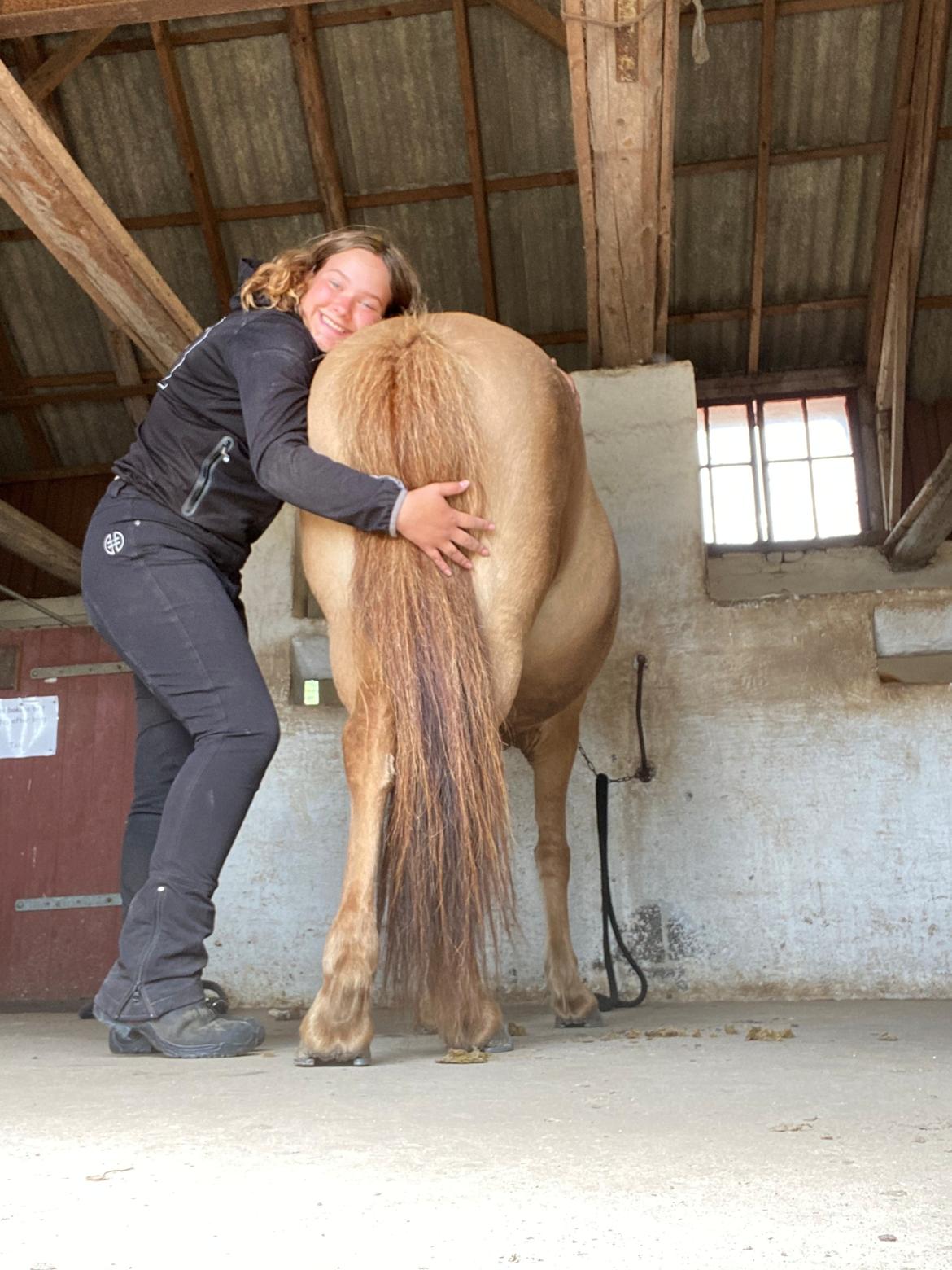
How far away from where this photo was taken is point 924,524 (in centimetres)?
609

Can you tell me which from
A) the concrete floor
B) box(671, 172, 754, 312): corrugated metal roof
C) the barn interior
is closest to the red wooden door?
the barn interior

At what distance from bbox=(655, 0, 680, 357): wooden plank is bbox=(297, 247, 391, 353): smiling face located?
1.35m

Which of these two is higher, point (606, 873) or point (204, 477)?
point (204, 477)

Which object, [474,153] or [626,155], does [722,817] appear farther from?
[474,153]

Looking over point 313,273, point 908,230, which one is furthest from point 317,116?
point 313,273

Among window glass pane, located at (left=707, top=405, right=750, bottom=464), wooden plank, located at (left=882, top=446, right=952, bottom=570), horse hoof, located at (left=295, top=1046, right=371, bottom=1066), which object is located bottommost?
horse hoof, located at (left=295, top=1046, right=371, bottom=1066)

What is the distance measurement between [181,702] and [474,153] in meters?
6.35

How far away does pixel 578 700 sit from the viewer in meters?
2.90

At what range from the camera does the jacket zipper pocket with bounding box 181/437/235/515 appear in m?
2.30

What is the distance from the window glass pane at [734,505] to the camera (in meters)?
9.17

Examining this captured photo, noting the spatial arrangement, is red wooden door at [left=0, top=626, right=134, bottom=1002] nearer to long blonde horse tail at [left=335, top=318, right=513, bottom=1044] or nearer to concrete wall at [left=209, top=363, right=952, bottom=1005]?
concrete wall at [left=209, top=363, right=952, bottom=1005]

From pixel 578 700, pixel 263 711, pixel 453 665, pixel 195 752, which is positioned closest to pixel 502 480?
pixel 453 665

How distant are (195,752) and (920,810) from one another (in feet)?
7.34

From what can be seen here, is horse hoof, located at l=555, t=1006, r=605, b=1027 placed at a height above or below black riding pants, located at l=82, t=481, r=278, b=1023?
below
